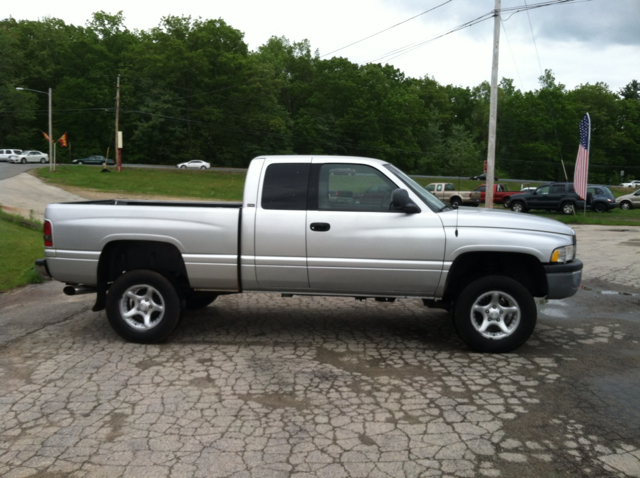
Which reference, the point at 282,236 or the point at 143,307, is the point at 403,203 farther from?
the point at 143,307

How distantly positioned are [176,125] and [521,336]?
70.9 meters

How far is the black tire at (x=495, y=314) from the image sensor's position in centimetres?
581

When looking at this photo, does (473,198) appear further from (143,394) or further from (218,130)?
(218,130)

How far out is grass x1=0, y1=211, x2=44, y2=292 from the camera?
9703mm

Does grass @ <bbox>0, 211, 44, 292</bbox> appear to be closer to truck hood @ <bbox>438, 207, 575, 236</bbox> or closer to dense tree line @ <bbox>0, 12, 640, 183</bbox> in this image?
truck hood @ <bbox>438, 207, 575, 236</bbox>

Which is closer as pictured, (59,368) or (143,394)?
(143,394)

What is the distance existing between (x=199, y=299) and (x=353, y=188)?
2664mm

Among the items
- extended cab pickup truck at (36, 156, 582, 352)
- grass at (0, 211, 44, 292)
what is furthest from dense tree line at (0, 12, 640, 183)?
extended cab pickup truck at (36, 156, 582, 352)

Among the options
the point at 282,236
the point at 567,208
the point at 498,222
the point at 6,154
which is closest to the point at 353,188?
the point at 282,236

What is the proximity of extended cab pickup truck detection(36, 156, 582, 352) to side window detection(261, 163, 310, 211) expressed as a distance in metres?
0.01

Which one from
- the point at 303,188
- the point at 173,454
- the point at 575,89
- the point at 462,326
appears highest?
the point at 575,89

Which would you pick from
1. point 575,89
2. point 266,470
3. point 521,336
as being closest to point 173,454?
point 266,470

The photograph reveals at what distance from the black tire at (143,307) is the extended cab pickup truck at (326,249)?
10mm

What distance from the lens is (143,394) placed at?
478 centimetres
